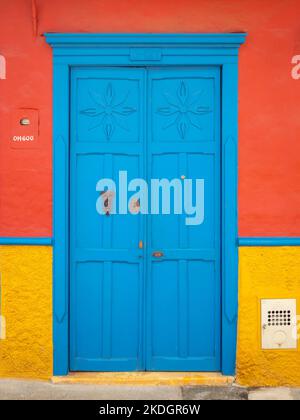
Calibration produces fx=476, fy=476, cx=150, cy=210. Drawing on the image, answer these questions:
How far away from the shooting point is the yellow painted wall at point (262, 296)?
13.3 ft

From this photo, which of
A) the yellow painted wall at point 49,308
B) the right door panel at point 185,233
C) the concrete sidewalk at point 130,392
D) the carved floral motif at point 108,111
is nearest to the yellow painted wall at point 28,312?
the yellow painted wall at point 49,308

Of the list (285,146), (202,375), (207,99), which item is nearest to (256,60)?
(207,99)

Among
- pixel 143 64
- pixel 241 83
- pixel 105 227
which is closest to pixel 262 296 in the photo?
pixel 105 227

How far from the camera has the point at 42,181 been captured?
4.10m

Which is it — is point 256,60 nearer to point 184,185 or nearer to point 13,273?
point 184,185

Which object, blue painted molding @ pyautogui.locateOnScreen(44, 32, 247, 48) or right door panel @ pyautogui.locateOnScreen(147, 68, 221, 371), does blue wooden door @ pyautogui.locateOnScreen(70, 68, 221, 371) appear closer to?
right door panel @ pyautogui.locateOnScreen(147, 68, 221, 371)

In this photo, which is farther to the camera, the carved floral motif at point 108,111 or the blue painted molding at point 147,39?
the carved floral motif at point 108,111

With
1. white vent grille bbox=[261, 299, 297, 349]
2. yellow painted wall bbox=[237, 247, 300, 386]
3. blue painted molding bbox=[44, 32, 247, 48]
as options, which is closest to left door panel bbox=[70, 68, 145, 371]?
blue painted molding bbox=[44, 32, 247, 48]

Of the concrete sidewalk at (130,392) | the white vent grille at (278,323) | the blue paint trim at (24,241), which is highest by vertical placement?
the blue paint trim at (24,241)

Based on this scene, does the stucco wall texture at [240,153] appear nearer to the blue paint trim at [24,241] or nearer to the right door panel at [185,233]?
the blue paint trim at [24,241]

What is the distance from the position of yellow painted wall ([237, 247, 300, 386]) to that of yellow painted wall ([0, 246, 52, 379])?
1.66 metres

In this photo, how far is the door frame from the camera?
13.3ft

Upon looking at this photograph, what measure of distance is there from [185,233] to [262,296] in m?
0.85

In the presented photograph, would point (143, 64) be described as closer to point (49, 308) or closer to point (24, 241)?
point (24, 241)
